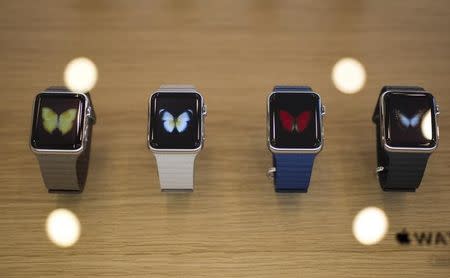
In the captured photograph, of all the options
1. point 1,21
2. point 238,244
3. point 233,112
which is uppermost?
point 1,21

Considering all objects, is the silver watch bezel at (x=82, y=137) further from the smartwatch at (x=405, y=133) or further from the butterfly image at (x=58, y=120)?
the smartwatch at (x=405, y=133)

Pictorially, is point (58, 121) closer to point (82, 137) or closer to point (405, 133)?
point (82, 137)

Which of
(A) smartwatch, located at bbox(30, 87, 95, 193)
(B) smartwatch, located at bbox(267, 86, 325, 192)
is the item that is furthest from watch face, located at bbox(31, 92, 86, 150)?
(B) smartwatch, located at bbox(267, 86, 325, 192)

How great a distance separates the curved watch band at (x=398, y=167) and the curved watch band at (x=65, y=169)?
822 mm

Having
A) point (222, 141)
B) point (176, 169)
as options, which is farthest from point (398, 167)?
point (176, 169)

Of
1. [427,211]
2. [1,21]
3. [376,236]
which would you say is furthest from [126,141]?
[427,211]

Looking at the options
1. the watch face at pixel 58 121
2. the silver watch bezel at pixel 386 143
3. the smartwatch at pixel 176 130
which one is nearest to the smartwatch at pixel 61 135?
the watch face at pixel 58 121

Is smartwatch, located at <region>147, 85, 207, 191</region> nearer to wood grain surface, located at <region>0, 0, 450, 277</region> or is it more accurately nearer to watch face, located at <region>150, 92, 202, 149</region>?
watch face, located at <region>150, 92, 202, 149</region>

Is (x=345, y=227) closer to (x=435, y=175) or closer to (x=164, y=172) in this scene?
(x=435, y=175)

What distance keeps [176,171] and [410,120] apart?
649 millimetres

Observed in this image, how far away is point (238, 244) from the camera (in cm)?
176

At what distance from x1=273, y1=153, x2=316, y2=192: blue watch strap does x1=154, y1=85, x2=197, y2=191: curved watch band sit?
23 centimetres

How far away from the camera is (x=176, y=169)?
1774 millimetres

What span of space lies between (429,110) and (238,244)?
63 centimetres
